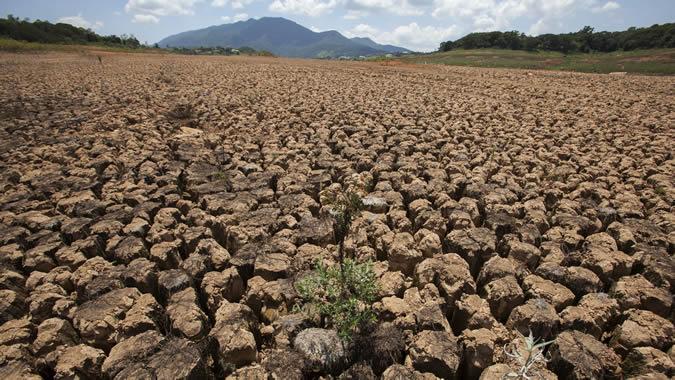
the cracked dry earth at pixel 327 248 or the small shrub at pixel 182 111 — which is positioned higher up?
the small shrub at pixel 182 111

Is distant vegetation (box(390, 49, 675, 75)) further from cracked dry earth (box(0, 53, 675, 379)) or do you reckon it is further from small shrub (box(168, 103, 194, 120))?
cracked dry earth (box(0, 53, 675, 379))

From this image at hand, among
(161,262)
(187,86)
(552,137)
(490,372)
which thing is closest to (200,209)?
(161,262)

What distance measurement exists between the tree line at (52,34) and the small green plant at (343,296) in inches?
2083

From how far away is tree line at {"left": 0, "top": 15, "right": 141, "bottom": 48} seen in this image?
41.0m

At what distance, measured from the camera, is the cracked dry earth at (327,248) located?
2207mm

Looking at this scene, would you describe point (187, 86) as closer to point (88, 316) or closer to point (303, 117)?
point (303, 117)

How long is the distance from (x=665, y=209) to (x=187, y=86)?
11.4 meters

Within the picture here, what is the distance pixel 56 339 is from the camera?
2264 millimetres

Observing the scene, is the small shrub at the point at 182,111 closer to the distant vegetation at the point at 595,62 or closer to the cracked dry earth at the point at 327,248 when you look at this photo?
the cracked dry earth at the point at 327,248

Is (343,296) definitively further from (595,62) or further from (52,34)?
(52,34)

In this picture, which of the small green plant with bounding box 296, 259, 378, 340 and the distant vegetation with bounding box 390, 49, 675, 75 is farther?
the distant vegetation with bounding box 390, 49, 675, 75

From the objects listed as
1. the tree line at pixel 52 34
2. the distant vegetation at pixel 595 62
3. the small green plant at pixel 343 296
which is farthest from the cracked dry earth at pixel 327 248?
the tree line at pixel 52 34

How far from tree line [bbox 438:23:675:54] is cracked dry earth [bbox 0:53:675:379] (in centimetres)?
4911

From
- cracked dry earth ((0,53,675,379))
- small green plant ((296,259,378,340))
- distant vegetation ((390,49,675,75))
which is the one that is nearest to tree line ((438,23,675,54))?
distant vegetation ((390,49,675,75))
